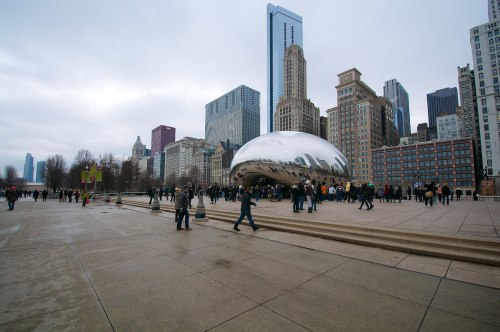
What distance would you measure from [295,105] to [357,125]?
32674 mm

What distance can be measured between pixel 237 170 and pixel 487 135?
87217 millimetres

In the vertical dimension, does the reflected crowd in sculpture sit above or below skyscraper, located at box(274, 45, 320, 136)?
below

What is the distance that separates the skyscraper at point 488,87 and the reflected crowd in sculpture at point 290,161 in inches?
2944

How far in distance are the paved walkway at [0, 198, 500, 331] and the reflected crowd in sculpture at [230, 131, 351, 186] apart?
15718mm

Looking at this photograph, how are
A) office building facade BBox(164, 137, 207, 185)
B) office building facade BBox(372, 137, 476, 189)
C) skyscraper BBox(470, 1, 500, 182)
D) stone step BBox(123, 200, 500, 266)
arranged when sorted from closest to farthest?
stone step BBox(123, 200, 500, 266)
skyscraper BBox(470, 1, 500, 182)
office building facade BBox(372, 137, 476, 189)
office building facade BBox(164, 137, 207, 185)

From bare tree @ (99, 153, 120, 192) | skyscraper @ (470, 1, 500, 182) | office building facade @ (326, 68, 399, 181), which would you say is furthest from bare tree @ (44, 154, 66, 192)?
skyscraper @ (470, 1, 500, 182)

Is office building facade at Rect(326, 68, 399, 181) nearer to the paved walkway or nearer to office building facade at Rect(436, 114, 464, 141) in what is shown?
office building facade at Rect(436, 114, 464, 141)

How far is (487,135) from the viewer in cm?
7125

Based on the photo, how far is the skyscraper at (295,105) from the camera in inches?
4929

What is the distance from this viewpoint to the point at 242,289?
12.7 feet

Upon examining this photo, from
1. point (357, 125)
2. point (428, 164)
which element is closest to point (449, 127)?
point (428, 164)

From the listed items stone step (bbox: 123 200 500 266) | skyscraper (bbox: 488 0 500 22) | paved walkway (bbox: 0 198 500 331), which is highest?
skyscraper (bbox: 488 0 500 22)

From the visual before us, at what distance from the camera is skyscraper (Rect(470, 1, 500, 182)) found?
69300 millimetres

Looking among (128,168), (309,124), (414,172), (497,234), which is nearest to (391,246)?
(497,234)
